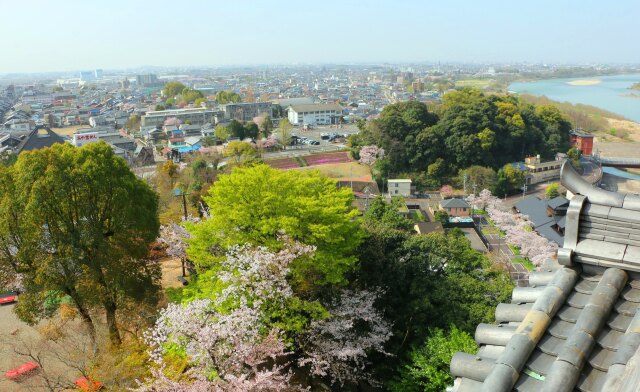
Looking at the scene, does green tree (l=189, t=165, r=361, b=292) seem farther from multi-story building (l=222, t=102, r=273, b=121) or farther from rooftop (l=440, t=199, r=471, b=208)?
multi-story building (l=222, t=102, r=273, b=121)

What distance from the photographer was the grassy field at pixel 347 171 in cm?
3797

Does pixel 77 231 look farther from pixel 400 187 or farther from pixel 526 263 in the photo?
pixel 400 187

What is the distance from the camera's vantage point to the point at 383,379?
11148 millimetres

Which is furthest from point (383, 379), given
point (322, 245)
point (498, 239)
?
point (498, 239)

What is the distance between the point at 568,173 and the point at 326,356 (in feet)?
26.6

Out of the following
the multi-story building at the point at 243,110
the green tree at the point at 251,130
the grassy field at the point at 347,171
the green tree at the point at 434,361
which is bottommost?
the grassy field at the point at 347,171

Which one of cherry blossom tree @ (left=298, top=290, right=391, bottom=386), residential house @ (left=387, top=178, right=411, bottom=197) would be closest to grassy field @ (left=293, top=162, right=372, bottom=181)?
residential house @ (left=387, top=178, right=411, bottom=197)

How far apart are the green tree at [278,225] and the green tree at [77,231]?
200cm

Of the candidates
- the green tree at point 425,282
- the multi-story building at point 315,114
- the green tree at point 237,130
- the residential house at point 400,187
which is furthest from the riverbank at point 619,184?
the multi-story building at point 315,114

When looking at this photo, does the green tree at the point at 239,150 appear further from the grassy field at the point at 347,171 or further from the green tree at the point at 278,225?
the green tree at the point at 278,225

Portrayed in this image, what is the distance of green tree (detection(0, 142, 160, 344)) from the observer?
433 inches

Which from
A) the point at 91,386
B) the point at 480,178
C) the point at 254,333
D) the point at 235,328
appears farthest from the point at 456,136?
the point at 91,386

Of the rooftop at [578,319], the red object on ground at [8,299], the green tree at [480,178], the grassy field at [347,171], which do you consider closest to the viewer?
the rooftop at [578,319]

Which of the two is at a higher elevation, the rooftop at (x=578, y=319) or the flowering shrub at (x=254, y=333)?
the rooftop at (x=578, y=319)
